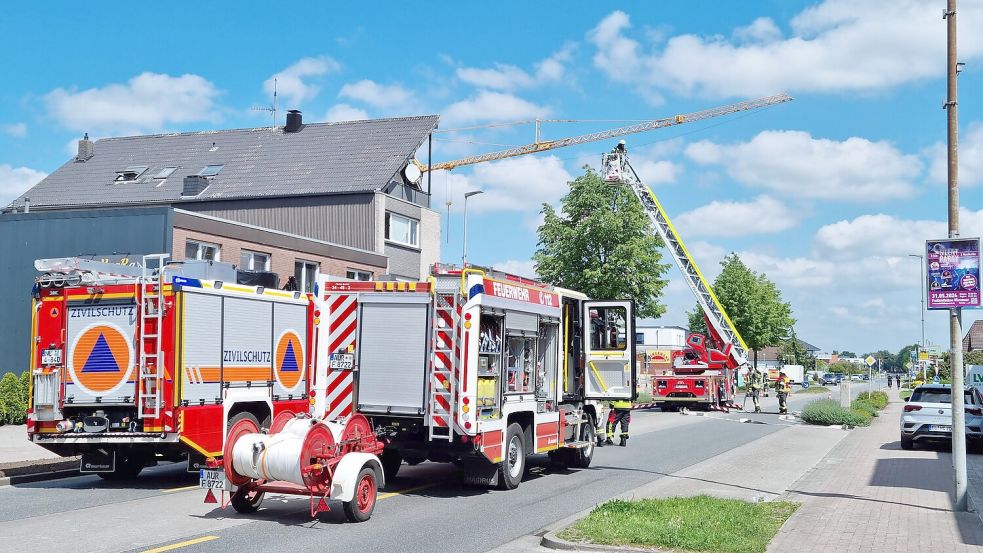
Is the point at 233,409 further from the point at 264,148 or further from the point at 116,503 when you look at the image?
the point at 264,148

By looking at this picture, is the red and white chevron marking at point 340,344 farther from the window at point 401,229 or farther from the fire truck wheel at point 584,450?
the window at point 401,229

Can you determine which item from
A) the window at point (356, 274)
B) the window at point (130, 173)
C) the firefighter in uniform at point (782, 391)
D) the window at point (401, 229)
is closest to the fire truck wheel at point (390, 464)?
the window at point (356, 274)

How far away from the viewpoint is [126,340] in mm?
13227

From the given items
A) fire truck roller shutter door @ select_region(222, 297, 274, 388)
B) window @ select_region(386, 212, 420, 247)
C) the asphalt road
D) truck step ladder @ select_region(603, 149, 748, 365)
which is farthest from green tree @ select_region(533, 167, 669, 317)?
fire truck roller shutter door @ select_region(222, 297, 274, 388)

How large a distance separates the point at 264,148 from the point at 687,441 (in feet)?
96.8

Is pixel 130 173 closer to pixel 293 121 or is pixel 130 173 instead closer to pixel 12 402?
pixel 293 121

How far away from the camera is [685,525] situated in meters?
9.50

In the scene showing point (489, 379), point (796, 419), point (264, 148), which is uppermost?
point (264, 148)

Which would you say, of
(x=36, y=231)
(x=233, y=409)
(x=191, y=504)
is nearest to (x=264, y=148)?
(x=36, y=231)

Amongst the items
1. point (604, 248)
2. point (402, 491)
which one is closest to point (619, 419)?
point (402, 491)

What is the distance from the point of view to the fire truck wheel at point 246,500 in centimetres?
1061

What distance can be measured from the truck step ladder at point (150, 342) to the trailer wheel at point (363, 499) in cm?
Answer: 394

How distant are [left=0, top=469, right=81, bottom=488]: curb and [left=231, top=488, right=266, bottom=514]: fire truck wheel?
190 inches

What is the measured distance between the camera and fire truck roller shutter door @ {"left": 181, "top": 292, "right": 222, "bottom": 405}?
13.2 meters
